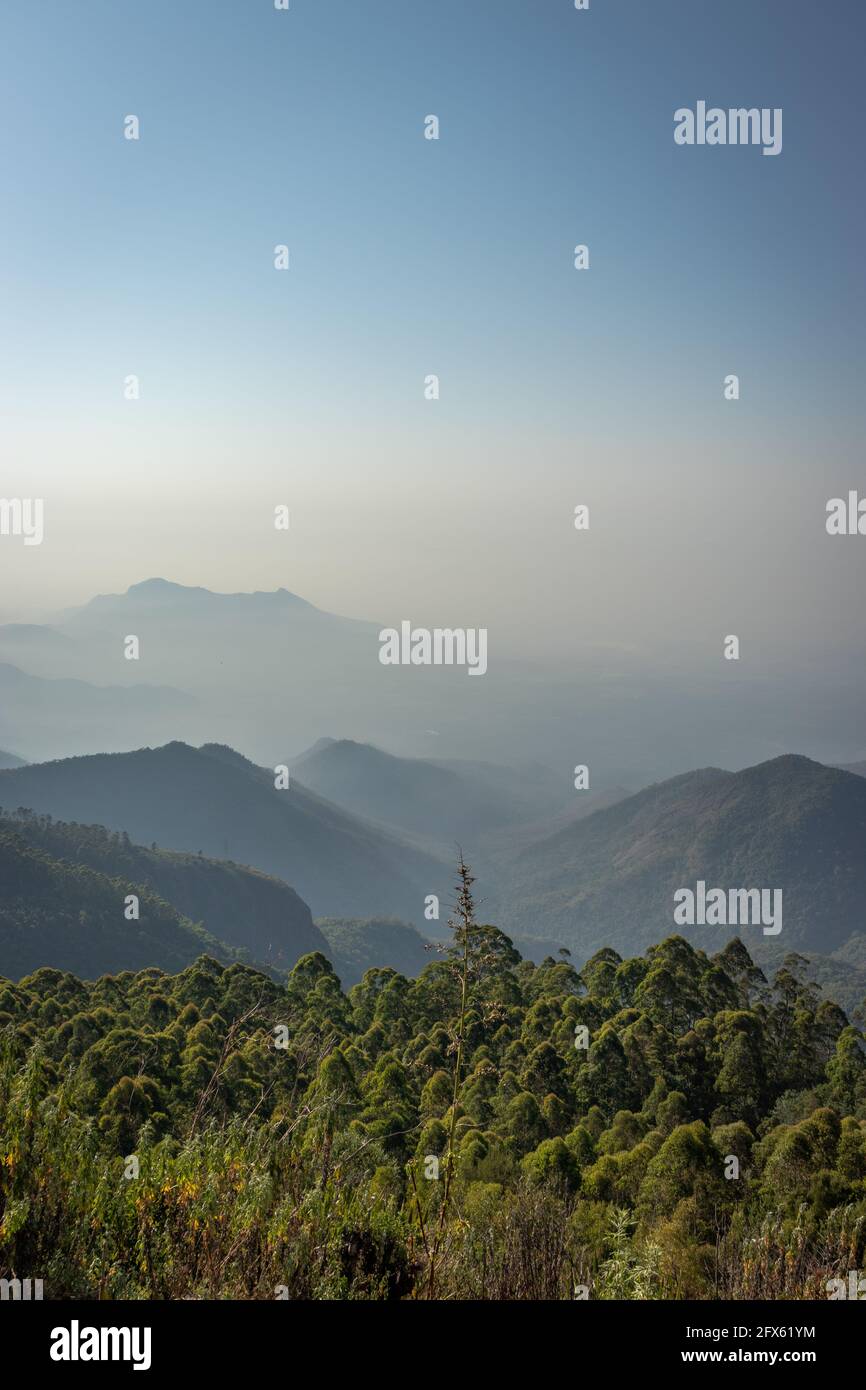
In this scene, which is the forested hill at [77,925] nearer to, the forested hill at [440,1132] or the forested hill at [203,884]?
the forested hill at [203,884]

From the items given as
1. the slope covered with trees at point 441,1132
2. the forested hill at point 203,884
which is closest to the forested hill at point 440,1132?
the slope covered with trees at point 441,1132

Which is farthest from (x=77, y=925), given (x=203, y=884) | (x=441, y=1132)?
(x=441, y=1132)

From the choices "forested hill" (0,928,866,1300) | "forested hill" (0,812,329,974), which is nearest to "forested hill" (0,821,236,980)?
"forested hill" (0,812,329,974)

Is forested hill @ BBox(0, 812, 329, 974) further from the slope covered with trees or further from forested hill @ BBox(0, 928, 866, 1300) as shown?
the slope covered with trees

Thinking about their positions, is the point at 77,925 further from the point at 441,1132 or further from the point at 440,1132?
the point at 441,1132
